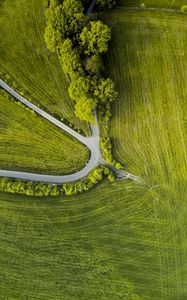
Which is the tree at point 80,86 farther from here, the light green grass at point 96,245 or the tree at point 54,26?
the light green grass at point 96,245

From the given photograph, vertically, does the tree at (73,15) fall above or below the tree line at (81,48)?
above

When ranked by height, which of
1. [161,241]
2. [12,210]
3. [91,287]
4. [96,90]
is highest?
[96,90]

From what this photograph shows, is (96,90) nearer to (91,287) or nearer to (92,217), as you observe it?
(92,217)

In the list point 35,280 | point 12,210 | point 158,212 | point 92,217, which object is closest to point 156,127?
point 158,212

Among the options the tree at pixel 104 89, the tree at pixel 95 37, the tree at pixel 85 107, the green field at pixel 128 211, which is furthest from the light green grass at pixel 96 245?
the tree at pixel 95 37

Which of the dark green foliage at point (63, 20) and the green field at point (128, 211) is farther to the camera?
the green field at point (128, 211)

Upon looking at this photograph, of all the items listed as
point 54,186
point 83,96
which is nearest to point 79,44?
point 83,96
